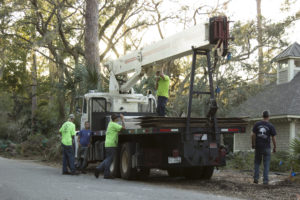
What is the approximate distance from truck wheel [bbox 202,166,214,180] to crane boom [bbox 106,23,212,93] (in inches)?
131

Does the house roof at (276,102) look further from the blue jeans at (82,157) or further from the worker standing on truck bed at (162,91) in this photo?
the worker standing on truck bed at (162,91)

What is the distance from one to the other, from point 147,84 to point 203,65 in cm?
292

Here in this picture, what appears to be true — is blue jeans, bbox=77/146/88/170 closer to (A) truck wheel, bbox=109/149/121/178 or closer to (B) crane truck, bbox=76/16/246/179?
→ (B) crane truck, bbox=76/16/246/179

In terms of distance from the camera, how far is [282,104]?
23984 millimetres

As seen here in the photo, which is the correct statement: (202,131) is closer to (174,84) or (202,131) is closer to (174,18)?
(174,84)

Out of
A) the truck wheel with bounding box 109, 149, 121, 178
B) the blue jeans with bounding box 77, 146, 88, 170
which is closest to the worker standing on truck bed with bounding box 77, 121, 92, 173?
the blue jeans with bounding box 77, 146, 88, 170

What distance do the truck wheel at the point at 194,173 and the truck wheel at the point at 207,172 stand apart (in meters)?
0.09

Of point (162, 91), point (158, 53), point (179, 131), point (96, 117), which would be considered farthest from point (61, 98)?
point (179, 131)

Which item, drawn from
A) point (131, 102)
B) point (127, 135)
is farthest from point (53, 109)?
point (127, 135)

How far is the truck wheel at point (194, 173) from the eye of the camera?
1305cm

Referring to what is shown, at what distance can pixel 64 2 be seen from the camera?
2692 cm

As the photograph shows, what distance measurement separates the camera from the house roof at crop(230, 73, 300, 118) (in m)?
23.0

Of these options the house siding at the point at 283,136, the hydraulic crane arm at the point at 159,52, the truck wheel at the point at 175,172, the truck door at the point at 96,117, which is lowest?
the truck wheel at the point at 175,172

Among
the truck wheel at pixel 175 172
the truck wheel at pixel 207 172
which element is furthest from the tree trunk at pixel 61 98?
the truck wheel at pixel 207 172
